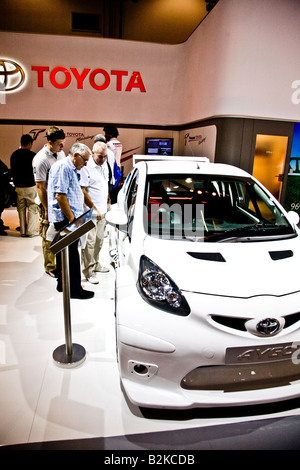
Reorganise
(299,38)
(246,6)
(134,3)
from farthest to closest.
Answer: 1. (134,3)
2. (299,38)
3. (246,6)

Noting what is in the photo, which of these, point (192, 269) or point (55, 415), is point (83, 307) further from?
point (192, 269)

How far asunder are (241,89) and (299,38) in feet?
5.11

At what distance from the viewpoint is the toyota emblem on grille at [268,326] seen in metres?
1.57

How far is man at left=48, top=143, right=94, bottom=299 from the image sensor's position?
2842mm

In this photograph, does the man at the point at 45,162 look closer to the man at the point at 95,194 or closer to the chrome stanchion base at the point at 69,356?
the man at the point at 95,194

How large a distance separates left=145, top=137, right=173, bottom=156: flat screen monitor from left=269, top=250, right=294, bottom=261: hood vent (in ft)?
24.6

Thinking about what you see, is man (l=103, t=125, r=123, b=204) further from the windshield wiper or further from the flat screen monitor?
the windshield wiper

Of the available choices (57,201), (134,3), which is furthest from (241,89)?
Answer: (134,3)

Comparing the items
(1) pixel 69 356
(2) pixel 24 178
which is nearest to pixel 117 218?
(1) pixel 69 356

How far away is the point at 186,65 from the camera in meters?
8.20

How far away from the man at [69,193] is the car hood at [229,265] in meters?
1.22

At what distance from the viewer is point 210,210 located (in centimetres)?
254

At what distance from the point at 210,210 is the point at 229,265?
2.78ft

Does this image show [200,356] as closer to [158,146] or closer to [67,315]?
[67,315]
